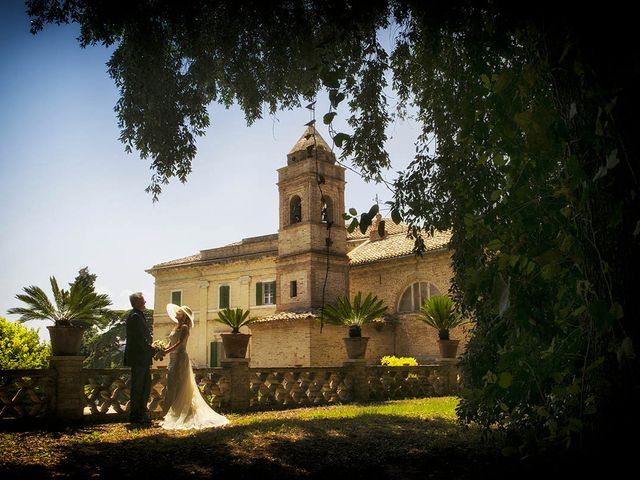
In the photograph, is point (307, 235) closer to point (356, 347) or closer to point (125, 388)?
point (356, 347)

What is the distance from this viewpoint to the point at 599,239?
3.27 meters

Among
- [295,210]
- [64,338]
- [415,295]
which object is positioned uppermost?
[295,210]

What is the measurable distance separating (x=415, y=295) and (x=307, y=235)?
20.3ft

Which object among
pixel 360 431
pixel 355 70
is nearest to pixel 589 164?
pixel 355 70

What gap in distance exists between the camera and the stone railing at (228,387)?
9312mm

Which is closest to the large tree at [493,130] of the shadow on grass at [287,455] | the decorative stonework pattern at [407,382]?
the shadow on grass at [287,455]

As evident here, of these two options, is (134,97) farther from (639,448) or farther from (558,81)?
(639,448)

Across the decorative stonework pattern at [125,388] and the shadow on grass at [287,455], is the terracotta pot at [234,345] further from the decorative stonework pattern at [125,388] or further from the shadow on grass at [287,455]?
the shadow on grass at [287,455]

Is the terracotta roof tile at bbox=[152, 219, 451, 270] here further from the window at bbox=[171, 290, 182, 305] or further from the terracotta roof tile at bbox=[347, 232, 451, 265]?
the window at bbox=[171, 290, 182, 305]

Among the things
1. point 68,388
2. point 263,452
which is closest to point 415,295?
point 68,388

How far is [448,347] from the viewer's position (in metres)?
17.6

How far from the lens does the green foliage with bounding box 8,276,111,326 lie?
957 cm

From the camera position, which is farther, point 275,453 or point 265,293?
point 265,293

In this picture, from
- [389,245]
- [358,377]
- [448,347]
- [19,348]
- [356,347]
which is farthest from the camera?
[389,245]
